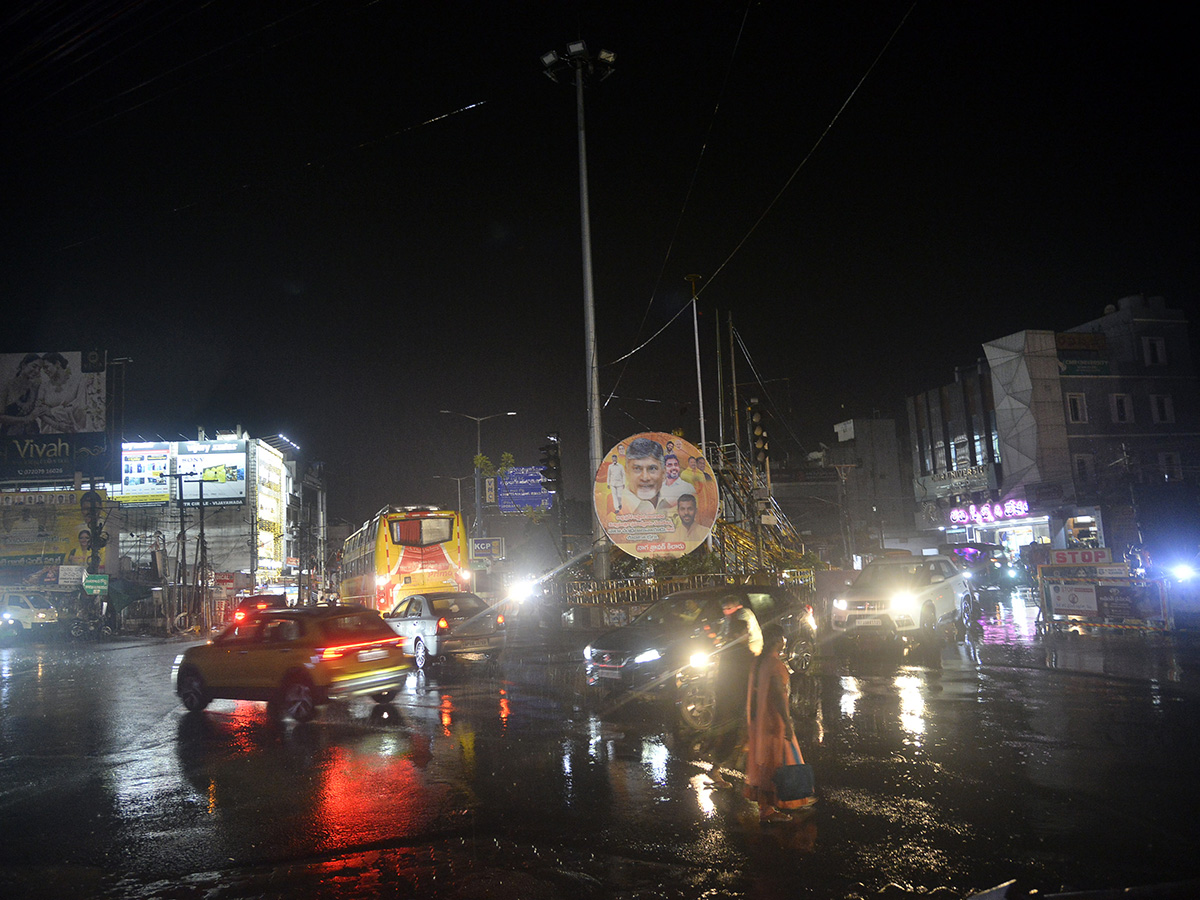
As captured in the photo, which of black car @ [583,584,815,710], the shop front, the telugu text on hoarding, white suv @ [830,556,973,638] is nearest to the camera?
black car @ [583,584,815,710]

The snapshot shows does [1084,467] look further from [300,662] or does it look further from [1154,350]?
[300,662]

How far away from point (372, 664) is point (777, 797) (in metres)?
6.54

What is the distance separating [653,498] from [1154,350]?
41943mm

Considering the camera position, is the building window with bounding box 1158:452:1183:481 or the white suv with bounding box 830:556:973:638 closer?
the white suv with bounding box 830:556:973:638

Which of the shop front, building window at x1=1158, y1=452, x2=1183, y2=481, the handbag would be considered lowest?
the handbag

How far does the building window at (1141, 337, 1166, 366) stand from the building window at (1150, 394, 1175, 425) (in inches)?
76.8

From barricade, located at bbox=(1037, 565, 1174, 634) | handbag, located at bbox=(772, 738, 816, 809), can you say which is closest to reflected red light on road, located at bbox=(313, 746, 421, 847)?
handbag, located at bbox=(772, 738, 816, 809)

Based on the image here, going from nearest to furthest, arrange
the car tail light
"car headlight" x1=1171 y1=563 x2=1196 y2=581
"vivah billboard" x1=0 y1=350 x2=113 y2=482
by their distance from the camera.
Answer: the car tail light < "car headlight" x1=1171 y1=563 x2=1196 y2=581 < "vivah billboard" x1=0 y1=350 x2=113 y2=482

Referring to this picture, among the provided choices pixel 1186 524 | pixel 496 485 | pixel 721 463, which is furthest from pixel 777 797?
pixel 496 485

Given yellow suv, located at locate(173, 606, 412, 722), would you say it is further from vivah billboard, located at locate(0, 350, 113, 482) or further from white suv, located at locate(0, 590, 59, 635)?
vivah billboard, located at locate(0, 350, 113, 482)

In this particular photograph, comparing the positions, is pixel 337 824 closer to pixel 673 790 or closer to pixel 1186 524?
pixel 673 790

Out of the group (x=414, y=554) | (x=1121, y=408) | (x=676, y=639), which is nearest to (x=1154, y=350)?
(x=1121, y=408)

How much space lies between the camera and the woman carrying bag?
5.99 meters

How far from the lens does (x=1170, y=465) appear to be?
140ft
